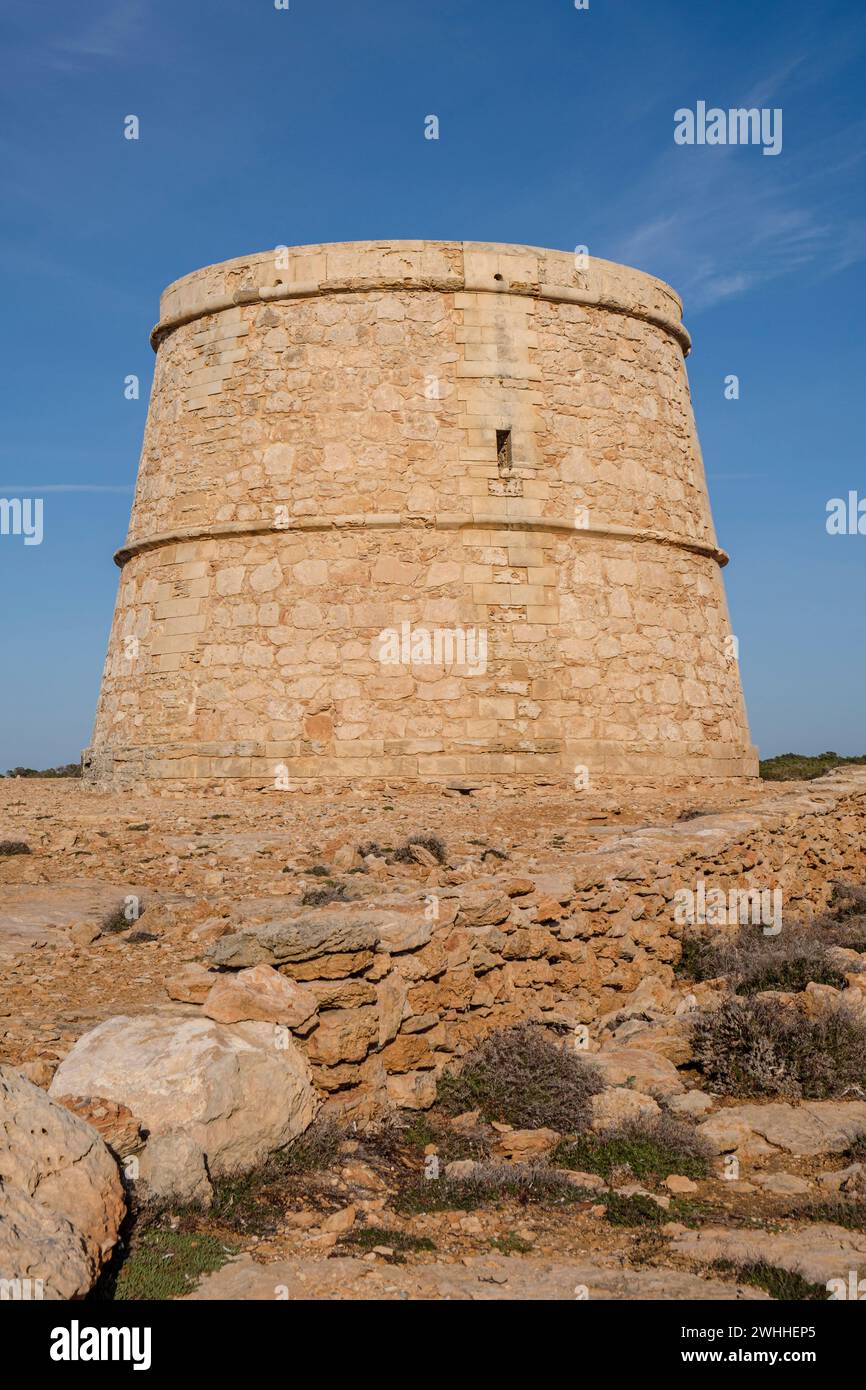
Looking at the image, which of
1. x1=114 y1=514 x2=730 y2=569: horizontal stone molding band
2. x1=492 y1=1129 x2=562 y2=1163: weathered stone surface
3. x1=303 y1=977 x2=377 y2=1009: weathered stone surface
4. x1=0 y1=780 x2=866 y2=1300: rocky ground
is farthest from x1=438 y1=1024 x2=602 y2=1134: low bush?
x1=114 y1=514 x2=730 y2=569: horizontal stone molding band

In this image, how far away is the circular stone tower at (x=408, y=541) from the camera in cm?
1302

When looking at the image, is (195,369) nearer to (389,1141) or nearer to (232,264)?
(232,264)

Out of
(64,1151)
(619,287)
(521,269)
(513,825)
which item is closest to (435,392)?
(521,269)

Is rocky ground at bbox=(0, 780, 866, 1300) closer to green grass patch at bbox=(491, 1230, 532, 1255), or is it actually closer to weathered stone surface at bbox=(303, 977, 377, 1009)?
green grass patch at bbox=(491, 1230, 532, 1255)

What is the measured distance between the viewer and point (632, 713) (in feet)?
45.6

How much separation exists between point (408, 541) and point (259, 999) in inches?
348

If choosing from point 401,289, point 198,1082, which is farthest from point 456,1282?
point 401,289

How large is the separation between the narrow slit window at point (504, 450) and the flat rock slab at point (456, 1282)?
10814mm

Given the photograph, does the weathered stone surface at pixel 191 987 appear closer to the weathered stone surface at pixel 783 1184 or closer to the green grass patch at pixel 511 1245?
the green grass patch at pixel 511 1245

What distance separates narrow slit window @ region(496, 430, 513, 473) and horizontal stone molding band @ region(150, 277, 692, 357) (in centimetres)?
183

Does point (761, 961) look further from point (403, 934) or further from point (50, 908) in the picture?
point (50, 908)

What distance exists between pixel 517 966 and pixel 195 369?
10565mm

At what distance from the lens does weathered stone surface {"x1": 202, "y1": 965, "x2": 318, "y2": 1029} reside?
4.96m

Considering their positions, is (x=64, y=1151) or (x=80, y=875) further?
(x=80, y=875)
